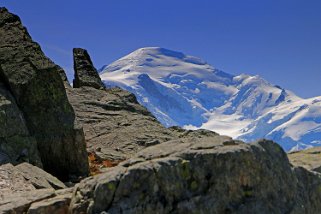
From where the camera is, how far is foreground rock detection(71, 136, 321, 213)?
46.6 ft

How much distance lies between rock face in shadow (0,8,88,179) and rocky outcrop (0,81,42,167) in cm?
114

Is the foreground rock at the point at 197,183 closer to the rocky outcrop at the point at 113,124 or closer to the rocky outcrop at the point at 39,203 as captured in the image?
the rocky outcrop at the point at 39,203

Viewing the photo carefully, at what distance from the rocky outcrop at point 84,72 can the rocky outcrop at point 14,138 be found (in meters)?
27.5

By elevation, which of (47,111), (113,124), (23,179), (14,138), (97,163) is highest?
(113,124)

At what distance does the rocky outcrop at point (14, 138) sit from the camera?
25062 mm

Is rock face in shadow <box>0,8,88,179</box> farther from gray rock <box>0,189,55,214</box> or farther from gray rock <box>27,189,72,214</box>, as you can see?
gray rock <box>27,189,72,214</box>

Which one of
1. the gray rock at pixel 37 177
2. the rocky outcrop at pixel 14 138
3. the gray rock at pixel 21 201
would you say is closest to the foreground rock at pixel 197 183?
the gray rock at pixel 21 201

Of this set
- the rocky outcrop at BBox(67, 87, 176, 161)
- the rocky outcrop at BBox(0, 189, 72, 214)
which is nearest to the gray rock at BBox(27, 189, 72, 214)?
the rocky outcrop at BBox(0, 189, 72, 214)

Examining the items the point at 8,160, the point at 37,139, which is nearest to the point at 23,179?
the point at 8,160

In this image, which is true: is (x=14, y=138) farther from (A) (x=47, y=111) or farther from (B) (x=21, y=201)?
(B) (x=21, y=201)

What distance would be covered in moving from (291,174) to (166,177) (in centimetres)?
525

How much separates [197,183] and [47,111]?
52.0 feet

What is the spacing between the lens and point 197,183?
14914 mm

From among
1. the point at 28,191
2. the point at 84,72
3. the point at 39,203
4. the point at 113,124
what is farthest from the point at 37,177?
the point at 84,72
